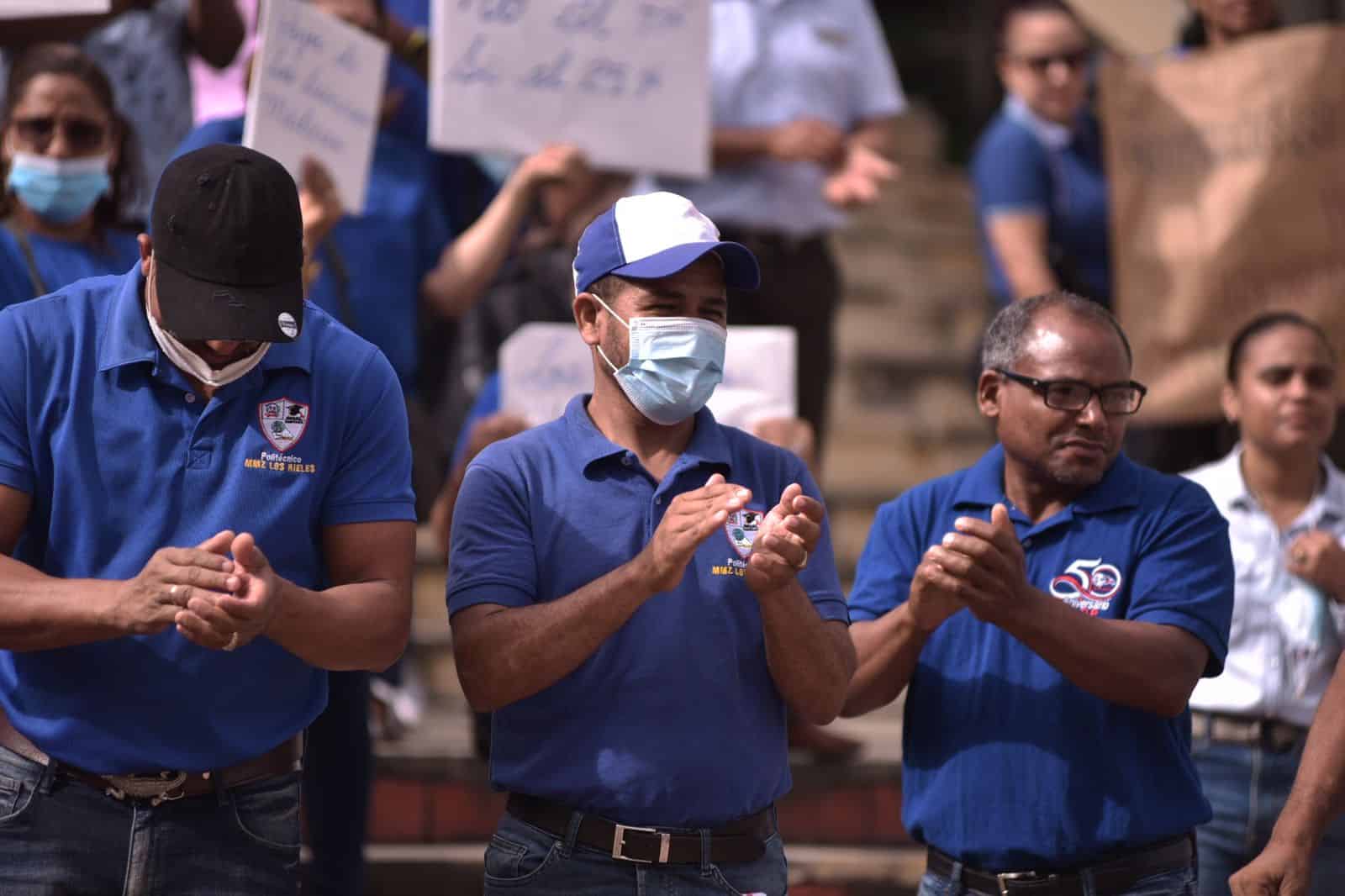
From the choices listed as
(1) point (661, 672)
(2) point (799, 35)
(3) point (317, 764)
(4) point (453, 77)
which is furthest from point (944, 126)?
(1) point (661, 672)

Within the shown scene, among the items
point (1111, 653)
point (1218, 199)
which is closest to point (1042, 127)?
point (1218, 199)

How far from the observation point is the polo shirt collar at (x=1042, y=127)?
20.2ft

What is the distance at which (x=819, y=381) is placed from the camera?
6.45m

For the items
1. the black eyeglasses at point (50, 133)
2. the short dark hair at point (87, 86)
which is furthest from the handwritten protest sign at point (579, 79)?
the black eyeglasses at point (50, 133)

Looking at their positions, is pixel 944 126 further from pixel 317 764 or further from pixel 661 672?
pixel 661 672

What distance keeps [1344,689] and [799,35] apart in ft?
10.5

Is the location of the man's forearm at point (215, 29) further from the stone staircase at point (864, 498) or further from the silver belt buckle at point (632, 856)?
the silver belt buckle at point (632, 856)

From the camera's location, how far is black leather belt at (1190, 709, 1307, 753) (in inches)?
174

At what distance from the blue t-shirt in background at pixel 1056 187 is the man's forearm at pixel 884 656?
262 centimetres

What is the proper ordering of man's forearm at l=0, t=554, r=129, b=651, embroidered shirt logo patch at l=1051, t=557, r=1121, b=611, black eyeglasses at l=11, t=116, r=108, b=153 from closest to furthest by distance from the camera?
man's forearm at l=0, t=554, r=129, b=651 < embroidered shirt logo patch at l=1051, t=557, r=1121, b=611 < black eyeglasses at l=11, t=116, r=108, b=153

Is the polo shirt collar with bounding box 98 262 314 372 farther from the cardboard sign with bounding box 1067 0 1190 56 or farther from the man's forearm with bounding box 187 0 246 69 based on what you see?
the cardboard sign with bounding box 1067 0 1190 56

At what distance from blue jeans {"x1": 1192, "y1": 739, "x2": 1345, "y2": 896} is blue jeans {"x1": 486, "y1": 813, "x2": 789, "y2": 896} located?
58.2 inches

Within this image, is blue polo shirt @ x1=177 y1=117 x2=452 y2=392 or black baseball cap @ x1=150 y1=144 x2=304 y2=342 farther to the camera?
blue polo shirt @ x1=177 y1=117 x2=452 y2=392

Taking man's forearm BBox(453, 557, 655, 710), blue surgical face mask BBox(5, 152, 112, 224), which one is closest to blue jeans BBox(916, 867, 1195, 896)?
man's forearm BBox(453, 557, 655, 710)
